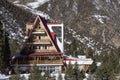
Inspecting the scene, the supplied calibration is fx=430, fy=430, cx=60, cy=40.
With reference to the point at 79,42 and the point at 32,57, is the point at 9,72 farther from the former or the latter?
the point at 79,42

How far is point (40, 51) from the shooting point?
237ft

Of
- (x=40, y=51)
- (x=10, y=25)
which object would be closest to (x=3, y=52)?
(x=40, y=51)

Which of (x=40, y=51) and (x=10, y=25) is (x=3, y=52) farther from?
(x=10, y=25)

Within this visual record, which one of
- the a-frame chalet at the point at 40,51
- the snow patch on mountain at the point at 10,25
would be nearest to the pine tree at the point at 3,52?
the a-frame chalet at the point at 40,51

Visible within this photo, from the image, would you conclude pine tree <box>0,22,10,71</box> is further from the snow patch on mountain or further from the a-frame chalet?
the snow patch on mountain

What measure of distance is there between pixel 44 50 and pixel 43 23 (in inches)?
181

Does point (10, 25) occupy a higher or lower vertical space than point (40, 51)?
higher

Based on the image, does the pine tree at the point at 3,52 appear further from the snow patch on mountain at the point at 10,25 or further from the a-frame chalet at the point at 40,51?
the snow patch on mountain at the point at 10,25

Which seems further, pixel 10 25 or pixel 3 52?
pixel 10 25

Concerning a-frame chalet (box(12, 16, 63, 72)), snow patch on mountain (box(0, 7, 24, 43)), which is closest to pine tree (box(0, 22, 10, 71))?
a-frame chalet (box(12, 16, 63, 72))

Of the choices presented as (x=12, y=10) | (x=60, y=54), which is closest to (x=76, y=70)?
(x=60, y=54)

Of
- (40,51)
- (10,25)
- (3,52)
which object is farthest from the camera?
(10,25)

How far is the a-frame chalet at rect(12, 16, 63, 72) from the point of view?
2771 inches

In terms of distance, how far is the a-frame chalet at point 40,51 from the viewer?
231 ft
